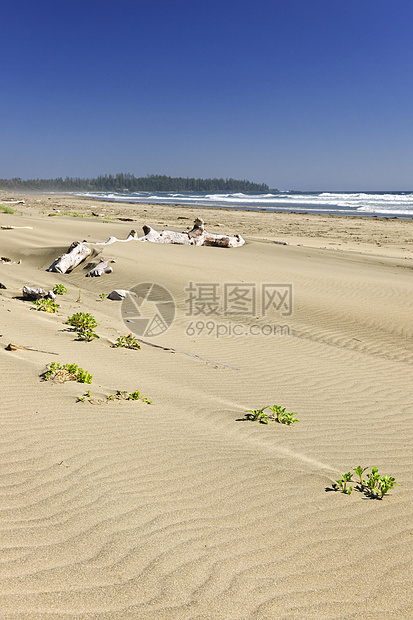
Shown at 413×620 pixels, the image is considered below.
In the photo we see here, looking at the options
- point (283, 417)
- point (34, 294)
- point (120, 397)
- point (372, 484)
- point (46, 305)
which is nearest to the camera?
point (372, 484)

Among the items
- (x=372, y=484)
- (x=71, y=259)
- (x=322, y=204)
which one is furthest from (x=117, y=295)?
(x=322, y=204)

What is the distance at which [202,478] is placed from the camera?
294 cm

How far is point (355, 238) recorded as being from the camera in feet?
66.7

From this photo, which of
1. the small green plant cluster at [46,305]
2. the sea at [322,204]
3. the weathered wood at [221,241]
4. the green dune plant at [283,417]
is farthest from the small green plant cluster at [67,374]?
the sea at [322,204]

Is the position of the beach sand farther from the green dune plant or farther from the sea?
the sea

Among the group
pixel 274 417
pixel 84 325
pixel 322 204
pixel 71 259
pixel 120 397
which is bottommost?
pixel 274 417

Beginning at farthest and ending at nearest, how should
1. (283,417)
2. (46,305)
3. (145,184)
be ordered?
(145,184) → (46,305) → (283,417)

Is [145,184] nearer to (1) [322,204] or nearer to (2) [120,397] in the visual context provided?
(1) [322,204]

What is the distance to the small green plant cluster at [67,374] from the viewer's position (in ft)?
14.2

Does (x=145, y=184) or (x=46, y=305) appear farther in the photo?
(x=145, y=184)

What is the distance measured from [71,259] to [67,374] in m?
7.91

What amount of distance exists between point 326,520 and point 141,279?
868 centimetres

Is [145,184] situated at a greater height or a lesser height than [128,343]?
greater

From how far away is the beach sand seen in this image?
2.03 meters
